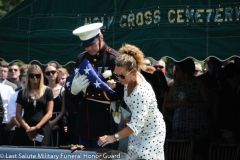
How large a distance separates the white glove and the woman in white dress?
25.6 inches

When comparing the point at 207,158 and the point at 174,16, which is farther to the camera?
the point at 207,158

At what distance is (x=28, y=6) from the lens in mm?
9031

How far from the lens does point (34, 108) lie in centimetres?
950

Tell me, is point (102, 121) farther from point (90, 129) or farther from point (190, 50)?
point (190, 50)

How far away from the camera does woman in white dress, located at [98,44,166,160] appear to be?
6.16 metres

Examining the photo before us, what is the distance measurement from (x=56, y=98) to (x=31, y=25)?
5.72ft

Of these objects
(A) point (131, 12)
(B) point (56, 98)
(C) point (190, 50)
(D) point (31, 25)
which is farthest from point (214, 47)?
(B) point (56, 98)

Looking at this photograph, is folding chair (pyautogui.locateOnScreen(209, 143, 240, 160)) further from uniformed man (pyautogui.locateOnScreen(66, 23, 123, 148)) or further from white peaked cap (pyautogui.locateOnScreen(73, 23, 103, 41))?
white peaked cap (pyautogui.locateOnScreen(73, 23, 103, 41))

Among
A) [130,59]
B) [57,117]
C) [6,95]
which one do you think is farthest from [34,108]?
[130,59]

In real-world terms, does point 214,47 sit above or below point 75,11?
below

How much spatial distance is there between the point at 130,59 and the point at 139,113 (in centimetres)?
56

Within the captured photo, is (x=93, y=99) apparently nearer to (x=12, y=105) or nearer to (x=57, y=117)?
(x=12, y=105)

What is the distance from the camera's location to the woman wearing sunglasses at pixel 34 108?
31.1 ft

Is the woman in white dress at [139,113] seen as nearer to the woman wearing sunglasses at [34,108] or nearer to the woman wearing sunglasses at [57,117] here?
the woman wearing sunglasses at [34,108]
